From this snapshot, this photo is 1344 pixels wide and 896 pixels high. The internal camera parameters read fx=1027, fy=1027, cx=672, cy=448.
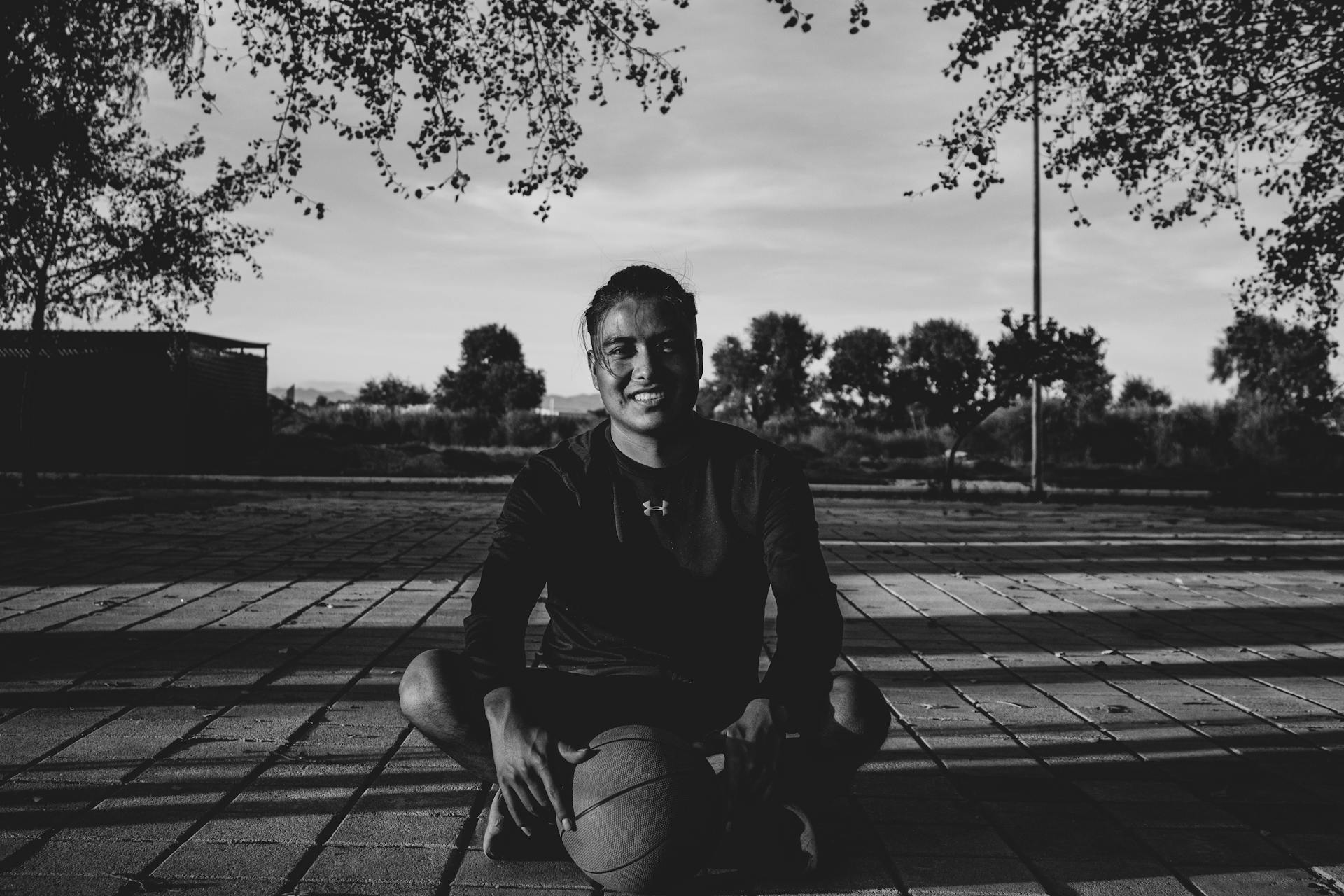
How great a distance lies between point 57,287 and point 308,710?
1152 centimetres

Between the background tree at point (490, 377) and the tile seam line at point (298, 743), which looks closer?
the tile seam line at point (298, 743)

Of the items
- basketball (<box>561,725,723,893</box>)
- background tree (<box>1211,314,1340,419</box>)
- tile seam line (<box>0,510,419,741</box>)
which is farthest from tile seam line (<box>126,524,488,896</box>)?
background tree (<box>1211,314,1340,419</box>)

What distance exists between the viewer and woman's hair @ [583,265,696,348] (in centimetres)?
294

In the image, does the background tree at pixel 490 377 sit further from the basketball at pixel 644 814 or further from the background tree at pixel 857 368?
the basketball at pixel 644 814

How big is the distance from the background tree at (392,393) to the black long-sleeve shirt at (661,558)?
86.2 m

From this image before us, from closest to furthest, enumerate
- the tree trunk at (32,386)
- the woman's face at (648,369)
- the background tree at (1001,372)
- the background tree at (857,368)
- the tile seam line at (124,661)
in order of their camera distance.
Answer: the woman's face at (648,369), the tile seam line at (124,661), the tree trunk at (32,386), the background tree at (1001,372), the background tree at (857,368)

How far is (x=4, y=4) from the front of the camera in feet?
25.4

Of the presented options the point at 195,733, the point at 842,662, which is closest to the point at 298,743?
the point at 195,733

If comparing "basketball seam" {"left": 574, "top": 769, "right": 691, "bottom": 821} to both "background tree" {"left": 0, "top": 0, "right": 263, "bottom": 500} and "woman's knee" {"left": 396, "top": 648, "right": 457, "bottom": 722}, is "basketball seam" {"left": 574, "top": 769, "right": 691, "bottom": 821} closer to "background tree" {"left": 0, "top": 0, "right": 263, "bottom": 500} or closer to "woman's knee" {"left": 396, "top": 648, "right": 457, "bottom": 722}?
"woman's knee" {"left": 396, "top": 648, "right": 457, "bottom": 722}

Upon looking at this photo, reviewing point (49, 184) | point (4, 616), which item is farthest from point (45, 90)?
point (4, 616)

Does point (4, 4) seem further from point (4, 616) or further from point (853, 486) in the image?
point (853, 486)

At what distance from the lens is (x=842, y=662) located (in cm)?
A: 511

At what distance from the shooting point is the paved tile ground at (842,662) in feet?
8.73

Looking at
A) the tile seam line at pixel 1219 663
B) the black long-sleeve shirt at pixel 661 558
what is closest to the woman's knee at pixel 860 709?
the black long-sleeve shirt at pixel 661 558
